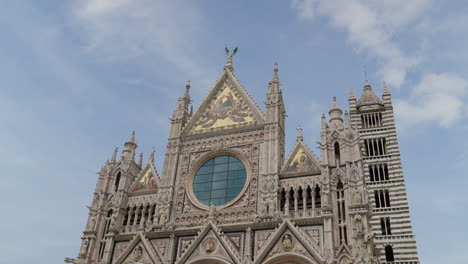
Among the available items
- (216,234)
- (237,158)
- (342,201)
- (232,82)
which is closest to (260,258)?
(216,234)

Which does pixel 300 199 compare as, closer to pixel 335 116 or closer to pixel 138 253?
pixel 335 116

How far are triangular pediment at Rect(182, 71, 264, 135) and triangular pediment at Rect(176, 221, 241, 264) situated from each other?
6.95m

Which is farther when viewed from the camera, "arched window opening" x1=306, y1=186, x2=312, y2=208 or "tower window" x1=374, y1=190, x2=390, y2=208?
"tower window" x1=374, y1=190, x2=390, y2=208

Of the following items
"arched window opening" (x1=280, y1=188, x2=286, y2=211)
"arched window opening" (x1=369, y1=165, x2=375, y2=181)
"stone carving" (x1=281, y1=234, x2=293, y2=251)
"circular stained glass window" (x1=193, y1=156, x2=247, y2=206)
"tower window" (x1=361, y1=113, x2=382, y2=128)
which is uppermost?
"tower window" (x1=361, y1=113, x2=382, y2=128)

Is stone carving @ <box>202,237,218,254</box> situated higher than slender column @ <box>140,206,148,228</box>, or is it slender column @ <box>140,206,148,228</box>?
slender column @ <box>140,206,148,228</box>

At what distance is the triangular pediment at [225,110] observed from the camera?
27219mm

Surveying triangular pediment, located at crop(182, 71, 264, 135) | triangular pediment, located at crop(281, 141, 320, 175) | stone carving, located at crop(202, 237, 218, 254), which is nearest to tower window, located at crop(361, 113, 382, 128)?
triangular pediment, located at crop(182, 71, 264, 135)

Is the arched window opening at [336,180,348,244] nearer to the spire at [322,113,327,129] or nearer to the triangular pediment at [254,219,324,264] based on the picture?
the triangular pediment at [254,219,324,264]

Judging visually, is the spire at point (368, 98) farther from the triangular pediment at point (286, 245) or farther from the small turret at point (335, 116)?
the triangular pediment at point (286, 245)

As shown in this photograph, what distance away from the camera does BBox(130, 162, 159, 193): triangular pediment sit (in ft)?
88.2

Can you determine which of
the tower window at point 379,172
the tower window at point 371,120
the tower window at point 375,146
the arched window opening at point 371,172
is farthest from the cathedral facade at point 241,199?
the tower window at point 371,120

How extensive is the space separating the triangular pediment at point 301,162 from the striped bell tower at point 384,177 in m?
4.75

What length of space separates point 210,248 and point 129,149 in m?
9.91

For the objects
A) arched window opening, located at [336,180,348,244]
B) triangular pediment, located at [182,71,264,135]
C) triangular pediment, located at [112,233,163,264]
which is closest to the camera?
arched window opening, located at [336,180,348,244]
